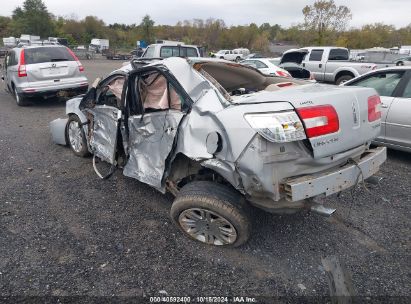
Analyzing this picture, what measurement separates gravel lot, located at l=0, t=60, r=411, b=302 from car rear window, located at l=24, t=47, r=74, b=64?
543cm

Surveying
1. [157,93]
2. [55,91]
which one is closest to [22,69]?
[55,91]

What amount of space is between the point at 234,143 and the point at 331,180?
827 mm

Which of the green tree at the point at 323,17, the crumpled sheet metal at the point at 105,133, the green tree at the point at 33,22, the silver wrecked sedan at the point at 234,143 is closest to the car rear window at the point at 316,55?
the silver wrecked sedan at the point at 234,143

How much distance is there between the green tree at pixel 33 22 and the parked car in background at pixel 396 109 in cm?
7953

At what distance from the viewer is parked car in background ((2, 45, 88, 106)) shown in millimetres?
8539

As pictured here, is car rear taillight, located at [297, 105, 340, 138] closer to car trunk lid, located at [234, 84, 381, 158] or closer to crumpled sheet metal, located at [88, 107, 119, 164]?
car trunk lid, located at [234, 84, 381, 158]

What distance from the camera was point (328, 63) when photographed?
41.3ft

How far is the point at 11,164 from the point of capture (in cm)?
500

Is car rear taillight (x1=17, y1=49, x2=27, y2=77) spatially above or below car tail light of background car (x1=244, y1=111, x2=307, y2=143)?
above

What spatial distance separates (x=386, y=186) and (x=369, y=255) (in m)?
1.62

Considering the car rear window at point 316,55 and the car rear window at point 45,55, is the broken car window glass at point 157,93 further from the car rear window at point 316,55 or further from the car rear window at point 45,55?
the car rear window at point 316,55

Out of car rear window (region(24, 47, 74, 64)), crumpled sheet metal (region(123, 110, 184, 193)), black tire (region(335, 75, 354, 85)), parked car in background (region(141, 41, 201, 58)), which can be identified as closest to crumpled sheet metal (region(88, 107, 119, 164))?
crumpled sheet metal (region(123, 110, 184, 193))

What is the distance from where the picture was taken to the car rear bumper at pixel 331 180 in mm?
2434

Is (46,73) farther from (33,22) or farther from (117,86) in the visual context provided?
(33,22)
